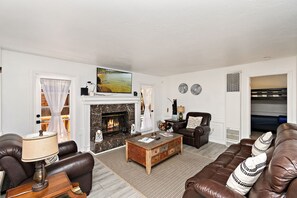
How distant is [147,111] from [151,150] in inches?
119

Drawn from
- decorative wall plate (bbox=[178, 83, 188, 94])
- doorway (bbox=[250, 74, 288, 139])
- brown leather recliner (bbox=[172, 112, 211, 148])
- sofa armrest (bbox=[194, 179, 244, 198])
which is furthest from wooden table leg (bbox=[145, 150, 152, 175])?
doorway (bbox=[250, 74, 288, 139])

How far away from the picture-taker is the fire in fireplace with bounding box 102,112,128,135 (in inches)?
166

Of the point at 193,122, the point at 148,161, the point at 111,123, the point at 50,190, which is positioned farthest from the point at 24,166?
the point at 193,122

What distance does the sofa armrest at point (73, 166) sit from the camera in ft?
5.67

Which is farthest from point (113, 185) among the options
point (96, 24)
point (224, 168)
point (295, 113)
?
point (295, 113)

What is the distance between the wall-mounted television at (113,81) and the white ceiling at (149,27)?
3.80ft

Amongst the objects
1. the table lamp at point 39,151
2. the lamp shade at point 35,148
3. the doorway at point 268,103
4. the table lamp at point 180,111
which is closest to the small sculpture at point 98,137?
the table lamp at point 39,151

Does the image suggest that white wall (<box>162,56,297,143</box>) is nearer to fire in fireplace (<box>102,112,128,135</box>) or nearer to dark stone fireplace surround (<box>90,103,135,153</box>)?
fire in fireplace (<box>102,112,128,135</box>)

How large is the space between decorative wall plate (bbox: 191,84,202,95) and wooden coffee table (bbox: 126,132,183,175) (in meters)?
2.29

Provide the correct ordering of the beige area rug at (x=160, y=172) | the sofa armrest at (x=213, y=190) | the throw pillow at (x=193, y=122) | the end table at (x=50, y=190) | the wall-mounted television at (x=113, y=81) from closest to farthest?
1. the sofa armrest at (x=213, y=190)
2. the end table at (x=50, y=190)
3. the beige area rug at (x=160, y=172)
4. the wall-mounted television at (x=113, y=81)
5. the throw pillow at (x=193, y=122)

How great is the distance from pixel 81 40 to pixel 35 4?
899 millimetres

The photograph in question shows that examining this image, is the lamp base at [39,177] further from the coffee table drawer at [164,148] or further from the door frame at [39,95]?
the door frame at [39,95]

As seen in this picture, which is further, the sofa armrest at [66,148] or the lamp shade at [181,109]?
the lamp shade at [181,109]

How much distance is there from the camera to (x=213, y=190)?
128 cm
